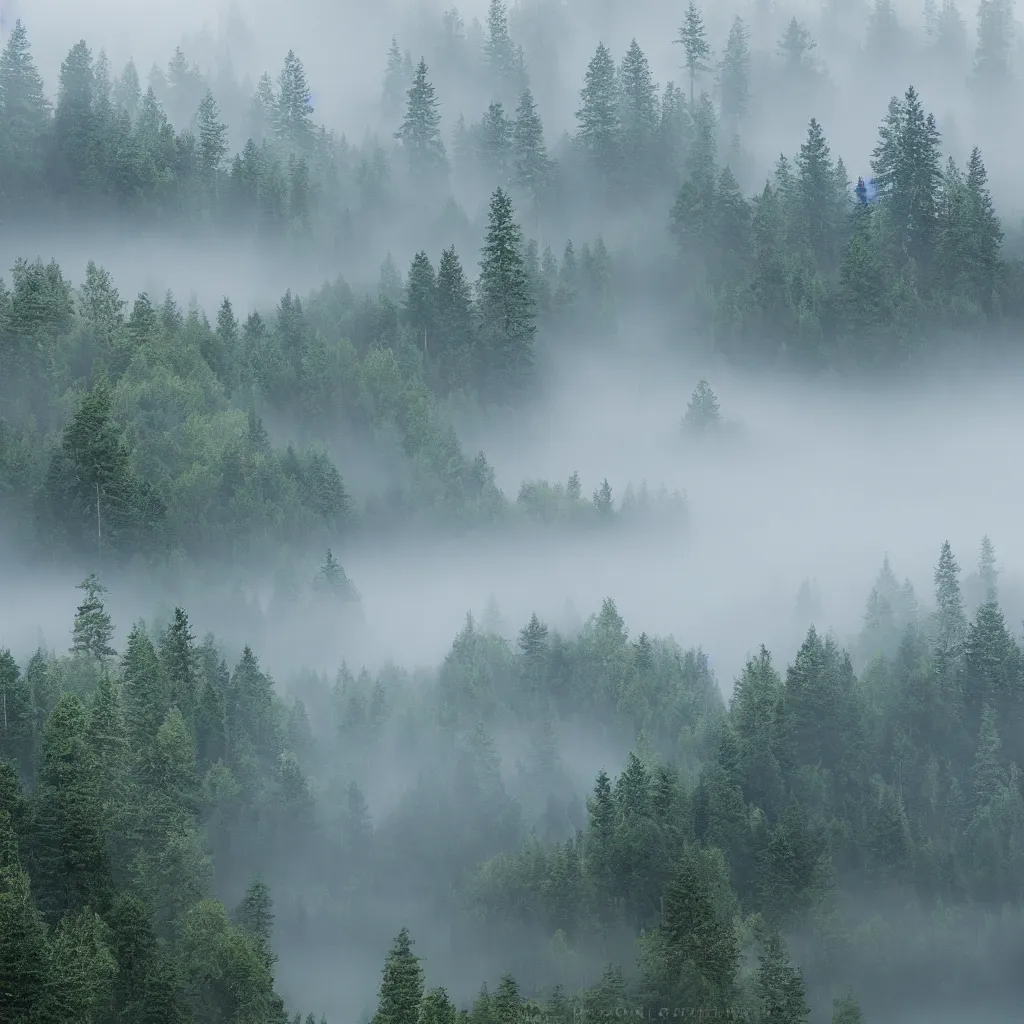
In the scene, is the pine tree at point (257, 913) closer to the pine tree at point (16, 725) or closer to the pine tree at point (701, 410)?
the pine tree at point (16, 725)

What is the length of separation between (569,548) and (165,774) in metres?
59.2

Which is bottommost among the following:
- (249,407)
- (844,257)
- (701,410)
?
(249,407)

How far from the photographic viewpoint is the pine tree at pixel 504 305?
584 feet

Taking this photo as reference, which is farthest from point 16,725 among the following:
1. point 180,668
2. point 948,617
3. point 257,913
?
point 948,617

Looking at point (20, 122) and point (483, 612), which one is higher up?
point (20, 122)

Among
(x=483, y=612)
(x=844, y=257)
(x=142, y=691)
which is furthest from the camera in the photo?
(x=844, y=257)

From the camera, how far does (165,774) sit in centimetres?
12200

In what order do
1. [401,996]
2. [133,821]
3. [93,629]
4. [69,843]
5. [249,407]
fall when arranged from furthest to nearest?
[249,407]
[93,629]
[133,821]
[69,843]
[401,996]

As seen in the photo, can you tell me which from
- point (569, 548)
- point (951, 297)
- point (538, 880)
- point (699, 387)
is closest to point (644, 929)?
point (538, 880)

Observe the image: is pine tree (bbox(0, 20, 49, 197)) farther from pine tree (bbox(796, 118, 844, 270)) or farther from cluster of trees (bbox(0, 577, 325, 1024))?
pine tree (bbox(796, 118, 844, 270))

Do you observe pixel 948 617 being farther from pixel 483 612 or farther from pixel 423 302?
pixel 423 302

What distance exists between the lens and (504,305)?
181 meters

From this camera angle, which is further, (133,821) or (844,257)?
(844,257)

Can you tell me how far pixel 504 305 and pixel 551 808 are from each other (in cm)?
5250
